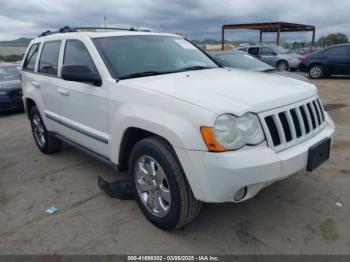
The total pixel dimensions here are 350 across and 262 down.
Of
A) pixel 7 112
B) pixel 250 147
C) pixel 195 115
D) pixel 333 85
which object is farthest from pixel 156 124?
pixel 333 85

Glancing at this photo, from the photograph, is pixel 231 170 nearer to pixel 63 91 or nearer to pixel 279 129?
pixel 279 129

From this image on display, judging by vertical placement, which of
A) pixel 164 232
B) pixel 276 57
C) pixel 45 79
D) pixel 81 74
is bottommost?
pixel 164 232

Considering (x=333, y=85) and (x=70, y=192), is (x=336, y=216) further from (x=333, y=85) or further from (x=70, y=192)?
(x=333, y=85)

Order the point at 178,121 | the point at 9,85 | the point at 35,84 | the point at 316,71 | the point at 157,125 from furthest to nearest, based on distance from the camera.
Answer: the point at 316,71 → the point at 9,85 → the point at 35,84 → the point at 157,125 → the point at 178,121

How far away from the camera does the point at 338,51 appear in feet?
46.6

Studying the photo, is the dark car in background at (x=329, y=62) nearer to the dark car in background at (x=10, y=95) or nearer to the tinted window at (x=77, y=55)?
the dark car in background at (x=10, y=95)

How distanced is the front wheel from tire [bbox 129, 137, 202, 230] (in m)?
13.7

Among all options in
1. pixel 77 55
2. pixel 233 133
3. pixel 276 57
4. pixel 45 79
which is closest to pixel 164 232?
pixel 233 133

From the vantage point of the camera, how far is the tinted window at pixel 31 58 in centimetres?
532

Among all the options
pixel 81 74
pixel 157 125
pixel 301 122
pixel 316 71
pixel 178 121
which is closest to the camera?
pixel 178 121

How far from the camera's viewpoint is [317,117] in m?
3.27

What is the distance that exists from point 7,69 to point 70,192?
8.49 metres

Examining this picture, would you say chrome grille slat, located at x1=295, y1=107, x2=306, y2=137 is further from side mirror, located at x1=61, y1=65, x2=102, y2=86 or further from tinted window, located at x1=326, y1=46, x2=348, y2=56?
tinted window, located at x1=326, y1=46, x2=348, y2=56

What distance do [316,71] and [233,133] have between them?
13950 millimetres
